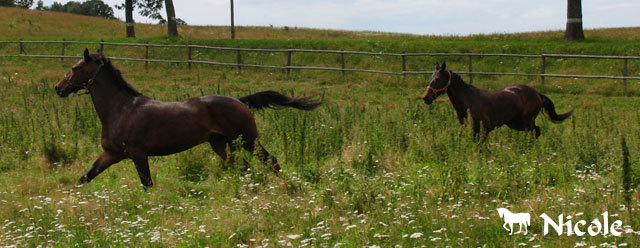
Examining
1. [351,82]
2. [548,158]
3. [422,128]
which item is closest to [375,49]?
[351,82]

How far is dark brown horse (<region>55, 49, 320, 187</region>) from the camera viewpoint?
7.79 meters

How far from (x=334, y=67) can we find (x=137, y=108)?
19.3 m

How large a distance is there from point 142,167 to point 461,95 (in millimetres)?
5097

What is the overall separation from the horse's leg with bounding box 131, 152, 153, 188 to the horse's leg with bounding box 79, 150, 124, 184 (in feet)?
0.93

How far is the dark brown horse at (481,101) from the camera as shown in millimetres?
10281

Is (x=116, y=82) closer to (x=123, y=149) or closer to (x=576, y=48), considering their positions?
(x=123, y=149)

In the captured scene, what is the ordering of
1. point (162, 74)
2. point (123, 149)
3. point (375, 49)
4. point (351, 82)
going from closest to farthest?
point (123, 149)
point (351, 82)
point (162, 74)
point (375, 49)

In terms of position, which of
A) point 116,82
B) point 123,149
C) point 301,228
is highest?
point 116,82

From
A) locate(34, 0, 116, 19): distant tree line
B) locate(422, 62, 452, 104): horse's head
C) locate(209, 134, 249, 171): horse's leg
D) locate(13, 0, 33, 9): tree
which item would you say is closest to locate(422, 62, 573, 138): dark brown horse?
locate(422, 62, 452, 104): horse's head

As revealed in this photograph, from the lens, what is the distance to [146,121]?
7852 millimetres

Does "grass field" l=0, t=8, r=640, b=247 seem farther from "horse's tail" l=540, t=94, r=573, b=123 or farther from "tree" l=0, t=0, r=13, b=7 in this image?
"tree" l=0, t=0, r=13, b=7

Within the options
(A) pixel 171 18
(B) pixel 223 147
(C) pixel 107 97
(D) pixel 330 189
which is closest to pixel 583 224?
(D) pixel 330 189

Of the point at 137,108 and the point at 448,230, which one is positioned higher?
the point at 137,108

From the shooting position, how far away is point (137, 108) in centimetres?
796
